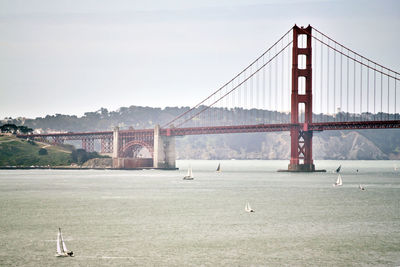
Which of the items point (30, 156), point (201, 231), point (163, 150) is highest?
point (163, 150)

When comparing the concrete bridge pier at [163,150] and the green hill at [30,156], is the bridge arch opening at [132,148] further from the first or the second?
the green hill at [30,156]

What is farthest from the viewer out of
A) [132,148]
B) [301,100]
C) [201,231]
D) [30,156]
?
[30,156]

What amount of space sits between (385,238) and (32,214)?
2771cm

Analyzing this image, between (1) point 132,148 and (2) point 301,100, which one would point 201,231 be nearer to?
(2) point 301,100

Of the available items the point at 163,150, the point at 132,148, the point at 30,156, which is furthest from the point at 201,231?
the point at 30,156

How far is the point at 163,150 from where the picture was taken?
6624 inches

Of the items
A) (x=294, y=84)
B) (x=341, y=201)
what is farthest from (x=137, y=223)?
(x=294, y=84)

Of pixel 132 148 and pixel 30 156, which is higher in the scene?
pixel 132 148

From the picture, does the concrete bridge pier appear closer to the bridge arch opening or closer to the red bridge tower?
the bridge arch opening

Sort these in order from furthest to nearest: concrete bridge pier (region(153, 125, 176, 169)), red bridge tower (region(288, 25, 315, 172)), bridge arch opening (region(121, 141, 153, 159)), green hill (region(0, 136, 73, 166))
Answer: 1. green hill (region(0, 136, 73, 166))
2. bridge arch opening (region(121, 141, 153, 159))
3. concrete bridge pier (region(153, 125, 176, 169))
4. red bridge tower (region(288, 25, 315, 172))

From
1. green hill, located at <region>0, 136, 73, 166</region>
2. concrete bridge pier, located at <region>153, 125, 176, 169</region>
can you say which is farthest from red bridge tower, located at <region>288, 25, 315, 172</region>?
green hill, located at <region>0, 136, 73, 166</region>

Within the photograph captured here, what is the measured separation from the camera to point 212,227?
144 ft

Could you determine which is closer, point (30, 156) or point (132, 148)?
point (132, 148)

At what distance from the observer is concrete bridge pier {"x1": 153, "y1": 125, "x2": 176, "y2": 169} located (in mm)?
165375
